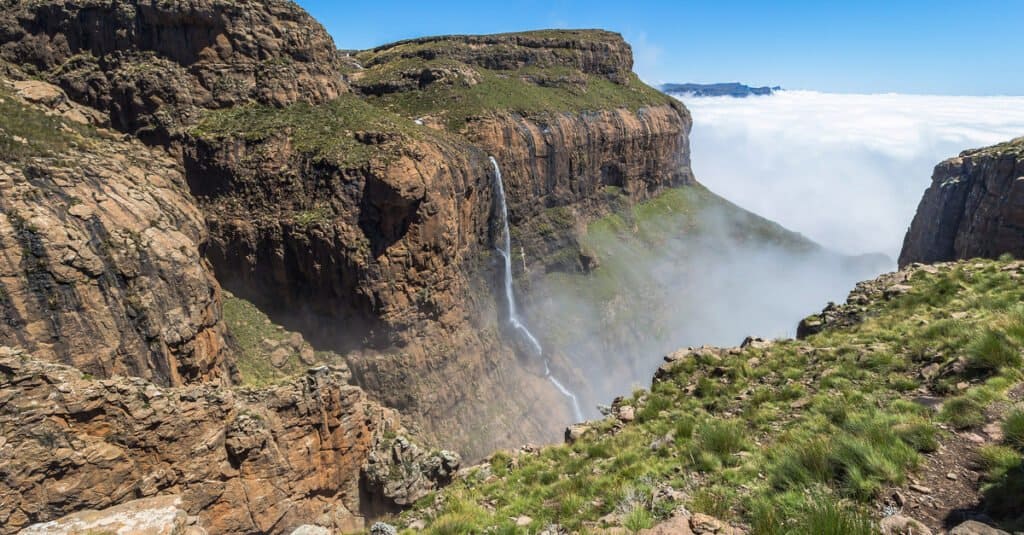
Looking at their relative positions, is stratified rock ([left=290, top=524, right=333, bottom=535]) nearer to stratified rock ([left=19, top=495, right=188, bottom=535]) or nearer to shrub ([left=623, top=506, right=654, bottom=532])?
stratified rock ([left=19, top=495, right=188, bottom=535])

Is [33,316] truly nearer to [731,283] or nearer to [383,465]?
[383,465]

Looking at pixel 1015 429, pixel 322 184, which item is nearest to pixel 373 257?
pixel 322 184

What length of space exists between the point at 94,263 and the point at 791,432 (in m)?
23.5

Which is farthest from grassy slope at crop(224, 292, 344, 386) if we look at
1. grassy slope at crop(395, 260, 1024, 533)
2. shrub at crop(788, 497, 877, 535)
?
shrub at crop(788, 497, 877, 535)

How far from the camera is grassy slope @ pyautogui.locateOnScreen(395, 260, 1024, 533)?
24.4 feet

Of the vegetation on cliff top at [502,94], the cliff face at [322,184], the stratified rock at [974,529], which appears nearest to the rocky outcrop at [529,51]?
the vegetation on cliff top at [502,94]

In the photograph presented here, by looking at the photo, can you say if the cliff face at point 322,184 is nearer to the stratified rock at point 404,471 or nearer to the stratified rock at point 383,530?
the stratified rock at point 404,471

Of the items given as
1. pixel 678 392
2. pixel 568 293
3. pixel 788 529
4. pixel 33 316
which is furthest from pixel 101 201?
pixel 568 293

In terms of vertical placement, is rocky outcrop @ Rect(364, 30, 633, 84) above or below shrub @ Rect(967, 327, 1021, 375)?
above

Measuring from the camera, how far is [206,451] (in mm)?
17031

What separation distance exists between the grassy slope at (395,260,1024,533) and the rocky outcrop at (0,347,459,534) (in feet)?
25.9

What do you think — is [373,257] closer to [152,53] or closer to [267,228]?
[267,228]

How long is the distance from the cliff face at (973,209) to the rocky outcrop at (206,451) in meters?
34.0

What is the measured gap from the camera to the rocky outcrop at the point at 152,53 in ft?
99.3
